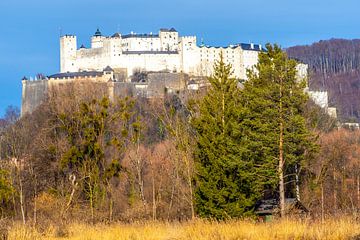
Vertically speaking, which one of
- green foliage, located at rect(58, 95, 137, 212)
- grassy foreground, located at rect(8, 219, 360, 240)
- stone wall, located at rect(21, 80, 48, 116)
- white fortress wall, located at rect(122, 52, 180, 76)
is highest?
white fortress wall, located at rect(122, 52, 180, 76)

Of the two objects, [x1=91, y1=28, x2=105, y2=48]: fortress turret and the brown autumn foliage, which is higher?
[x1=91, y1=28, x2=105, y2=48]: fortress turret

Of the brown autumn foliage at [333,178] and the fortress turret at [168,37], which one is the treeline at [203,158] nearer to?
the brown autumn foliage at [333,178]

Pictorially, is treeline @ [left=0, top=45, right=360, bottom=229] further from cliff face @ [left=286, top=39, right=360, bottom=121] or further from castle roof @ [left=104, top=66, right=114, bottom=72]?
cliff face @ [left=286, top=39, right=360, bottom=121]

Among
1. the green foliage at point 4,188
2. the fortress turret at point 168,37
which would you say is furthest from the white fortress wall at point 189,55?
the green foliage at point 4,188

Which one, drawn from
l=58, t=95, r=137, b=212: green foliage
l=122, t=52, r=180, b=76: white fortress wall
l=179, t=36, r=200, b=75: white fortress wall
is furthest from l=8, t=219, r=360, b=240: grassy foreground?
l=122, t=52, r=180, b=76: white fortress wall

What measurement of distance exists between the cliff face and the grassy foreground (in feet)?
295

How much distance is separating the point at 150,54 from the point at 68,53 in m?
12.8

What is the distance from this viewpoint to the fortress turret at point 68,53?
9389cm

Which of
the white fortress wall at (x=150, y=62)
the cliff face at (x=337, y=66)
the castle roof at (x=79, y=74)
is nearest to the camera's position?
the castle roof at (x=79, y=74)

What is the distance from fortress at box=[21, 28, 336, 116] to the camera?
80.6 m

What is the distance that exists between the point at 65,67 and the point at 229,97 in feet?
253

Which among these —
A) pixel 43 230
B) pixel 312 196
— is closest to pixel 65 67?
pixel 312 196

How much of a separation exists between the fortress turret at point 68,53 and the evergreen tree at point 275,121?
75.4 m

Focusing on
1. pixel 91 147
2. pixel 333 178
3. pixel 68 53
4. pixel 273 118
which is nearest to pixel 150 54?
pixel 68 53
